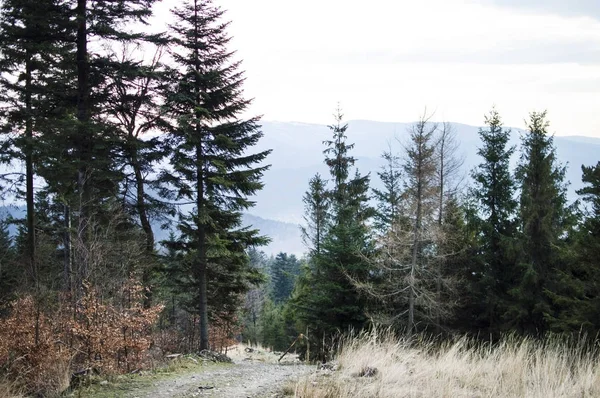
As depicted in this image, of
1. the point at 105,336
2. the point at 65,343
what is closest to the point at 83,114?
the point at 65,343

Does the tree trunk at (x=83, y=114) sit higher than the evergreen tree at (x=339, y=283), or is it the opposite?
the tree trunk at (x=83, y=114)

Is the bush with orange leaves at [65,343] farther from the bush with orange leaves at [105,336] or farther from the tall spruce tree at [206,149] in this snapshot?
the tall spruce tree at [206,149]

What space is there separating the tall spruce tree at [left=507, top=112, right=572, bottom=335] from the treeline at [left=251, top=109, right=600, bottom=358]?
0.15 ft

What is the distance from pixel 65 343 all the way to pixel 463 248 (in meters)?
19.0

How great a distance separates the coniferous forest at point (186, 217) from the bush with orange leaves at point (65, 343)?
1.8 inches

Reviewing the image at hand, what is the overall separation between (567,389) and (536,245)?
731 inches

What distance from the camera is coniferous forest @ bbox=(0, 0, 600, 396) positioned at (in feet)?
37.8

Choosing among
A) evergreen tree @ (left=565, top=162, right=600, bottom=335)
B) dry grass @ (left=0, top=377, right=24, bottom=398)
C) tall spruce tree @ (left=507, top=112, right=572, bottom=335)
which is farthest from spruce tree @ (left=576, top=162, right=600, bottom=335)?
dry grass @ (left=0, top=377, right=24, bottom=398)

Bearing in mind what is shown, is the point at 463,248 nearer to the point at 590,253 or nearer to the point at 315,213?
the point at 590,253

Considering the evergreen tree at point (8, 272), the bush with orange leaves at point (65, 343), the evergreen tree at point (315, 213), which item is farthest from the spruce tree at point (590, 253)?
the evergreen tree at point (8, 272)

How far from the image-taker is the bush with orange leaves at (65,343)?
26.2 ft

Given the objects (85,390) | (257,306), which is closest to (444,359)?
(85,390)

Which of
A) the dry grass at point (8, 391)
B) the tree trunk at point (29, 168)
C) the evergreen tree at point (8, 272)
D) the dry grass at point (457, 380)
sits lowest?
the evergreen tree at point (8, 272)

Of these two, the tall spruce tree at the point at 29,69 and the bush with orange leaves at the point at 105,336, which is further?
the tall spruce tree at the point at 29,69
